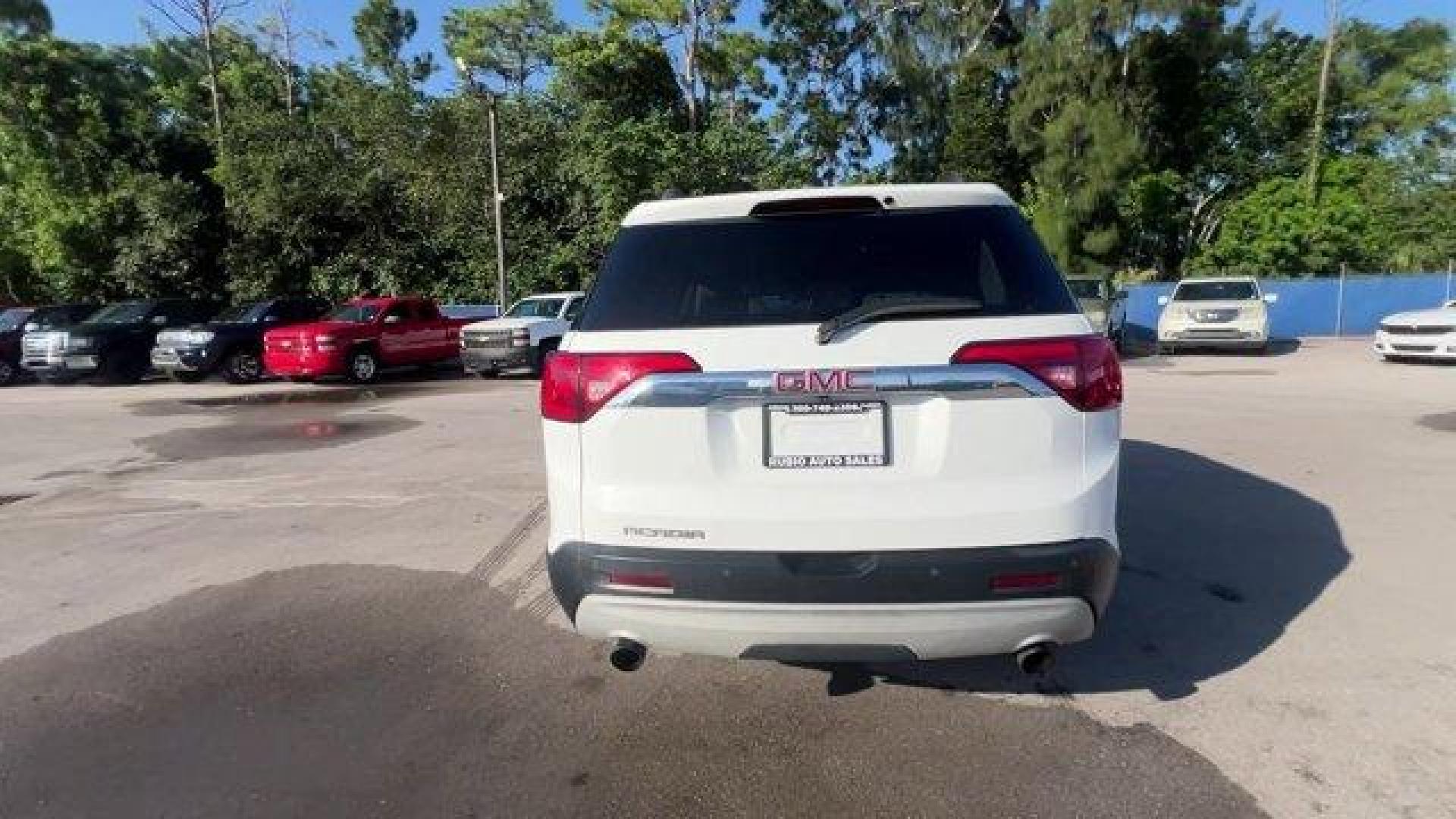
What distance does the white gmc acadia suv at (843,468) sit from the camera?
276 cm

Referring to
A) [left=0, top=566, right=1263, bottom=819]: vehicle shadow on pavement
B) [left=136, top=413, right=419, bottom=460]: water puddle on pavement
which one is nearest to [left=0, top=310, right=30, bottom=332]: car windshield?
[left=136, top=413, right=419, bottom=460]: water puddle on pavement

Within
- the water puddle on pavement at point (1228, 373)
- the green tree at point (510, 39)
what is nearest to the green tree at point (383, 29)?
the green tree at point (510, 39)

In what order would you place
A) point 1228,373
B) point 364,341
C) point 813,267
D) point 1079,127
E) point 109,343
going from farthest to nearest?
point 1079,127 < point 109,343 < point 364,341 < point 1228,373 < point 813,267

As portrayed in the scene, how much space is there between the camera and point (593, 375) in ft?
9.62

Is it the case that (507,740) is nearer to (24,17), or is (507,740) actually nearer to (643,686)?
(643,686)

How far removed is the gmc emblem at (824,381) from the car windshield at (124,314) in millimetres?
21170

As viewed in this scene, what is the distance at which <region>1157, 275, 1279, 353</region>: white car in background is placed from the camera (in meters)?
18.2

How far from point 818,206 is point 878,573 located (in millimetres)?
1288

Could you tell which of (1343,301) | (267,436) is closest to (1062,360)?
(267,436)

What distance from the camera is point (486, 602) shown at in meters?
4.85

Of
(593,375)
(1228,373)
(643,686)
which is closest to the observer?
(593,375)

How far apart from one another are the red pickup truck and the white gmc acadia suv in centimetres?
1577

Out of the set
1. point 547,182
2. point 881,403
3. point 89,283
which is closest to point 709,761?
point 881,403

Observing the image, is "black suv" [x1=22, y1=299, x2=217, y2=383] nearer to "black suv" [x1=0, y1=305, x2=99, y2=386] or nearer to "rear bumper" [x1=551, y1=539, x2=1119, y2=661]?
"black suv" [x1=0, y1=305, x2=99, y2=386]
